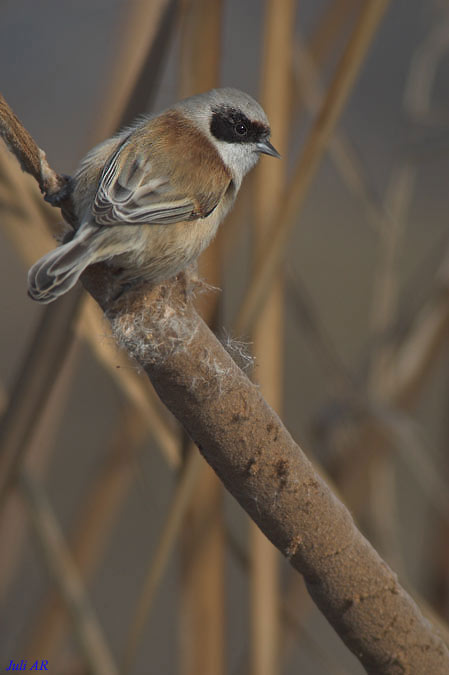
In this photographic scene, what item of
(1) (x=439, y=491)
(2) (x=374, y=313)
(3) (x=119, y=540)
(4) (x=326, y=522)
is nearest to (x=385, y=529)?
(1) (x=439, y=491)

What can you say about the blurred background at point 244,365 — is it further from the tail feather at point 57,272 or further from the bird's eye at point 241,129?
the tail feather at point 57,272

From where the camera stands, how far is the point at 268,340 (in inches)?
49.1

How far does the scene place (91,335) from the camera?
3.95 feet

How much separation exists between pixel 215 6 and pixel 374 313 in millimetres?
849

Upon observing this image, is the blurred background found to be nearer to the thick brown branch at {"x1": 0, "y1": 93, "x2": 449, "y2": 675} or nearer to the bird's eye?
the bird's eye

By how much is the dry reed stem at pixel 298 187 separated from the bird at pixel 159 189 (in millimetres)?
84

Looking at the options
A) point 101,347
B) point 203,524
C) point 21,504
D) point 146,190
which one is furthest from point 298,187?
point 21,504

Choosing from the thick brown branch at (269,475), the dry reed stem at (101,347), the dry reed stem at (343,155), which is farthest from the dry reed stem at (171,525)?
the dry reed stem at (343,155)

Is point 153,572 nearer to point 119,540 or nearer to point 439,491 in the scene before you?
point 439,491

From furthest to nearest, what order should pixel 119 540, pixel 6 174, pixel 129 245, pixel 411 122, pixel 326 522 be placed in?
pixel 119 540
pixel 411 122
pixel 6 174
pixel 129 245
pixel 326 522

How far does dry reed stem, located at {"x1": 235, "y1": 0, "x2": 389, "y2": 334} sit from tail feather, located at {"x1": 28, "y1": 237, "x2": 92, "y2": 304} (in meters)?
0.30

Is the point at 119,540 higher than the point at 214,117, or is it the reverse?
the point at 214,117

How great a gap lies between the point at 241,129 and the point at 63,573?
2.65ft

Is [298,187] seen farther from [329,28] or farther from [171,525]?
[329,28]
